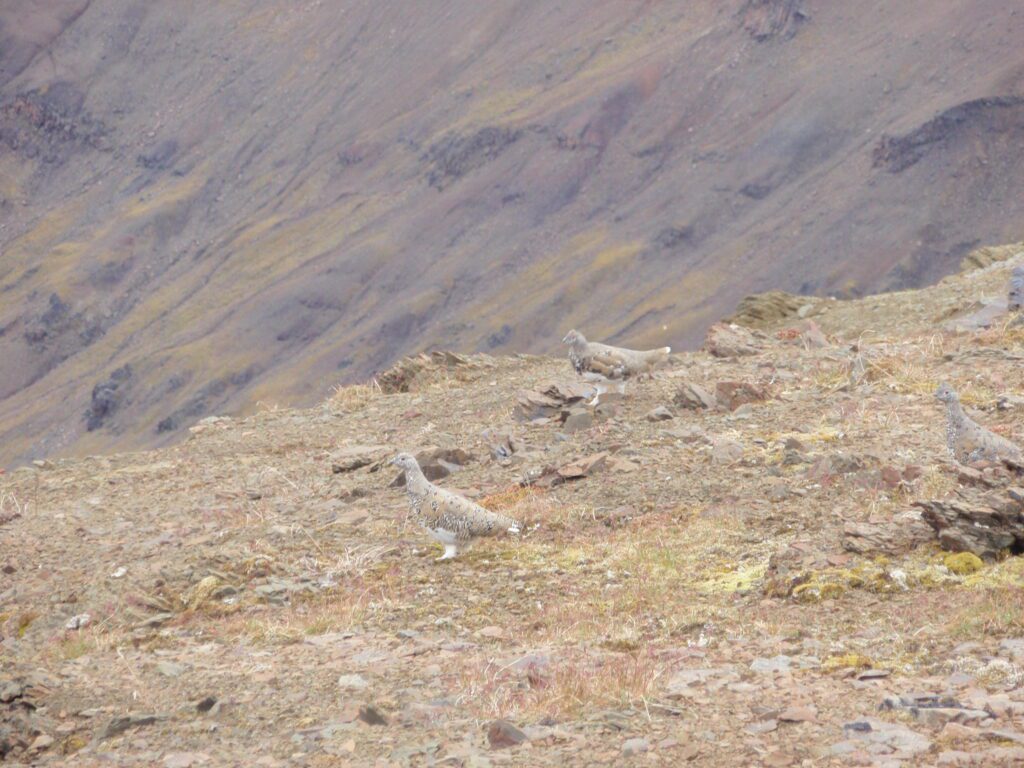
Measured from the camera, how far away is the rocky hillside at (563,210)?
140 meters

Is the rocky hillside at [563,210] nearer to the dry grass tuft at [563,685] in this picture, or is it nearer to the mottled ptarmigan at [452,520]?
the mottled ptarmigan at [452,520]

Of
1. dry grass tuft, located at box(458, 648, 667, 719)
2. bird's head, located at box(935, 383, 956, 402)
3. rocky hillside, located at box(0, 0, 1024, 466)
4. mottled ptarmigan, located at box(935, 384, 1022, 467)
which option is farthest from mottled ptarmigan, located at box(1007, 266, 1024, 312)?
rocky hillside, located at box(0, 0, 1024, 466)

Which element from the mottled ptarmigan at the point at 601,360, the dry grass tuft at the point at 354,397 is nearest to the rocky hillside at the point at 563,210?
the dry grass tuft at the point at 354,397

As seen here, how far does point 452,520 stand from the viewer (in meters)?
14.4

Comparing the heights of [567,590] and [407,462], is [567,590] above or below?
below

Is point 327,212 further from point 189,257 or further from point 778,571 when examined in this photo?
point 778,571

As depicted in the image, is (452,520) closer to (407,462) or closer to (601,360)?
(407,462)

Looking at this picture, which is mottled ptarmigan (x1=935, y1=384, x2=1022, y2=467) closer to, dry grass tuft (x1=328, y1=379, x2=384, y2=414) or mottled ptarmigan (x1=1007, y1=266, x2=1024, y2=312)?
mottled ptarmigan (x1=1007, y1=266, x2=1024, y2=312)

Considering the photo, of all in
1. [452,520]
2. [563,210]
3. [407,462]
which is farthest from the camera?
[563,210]

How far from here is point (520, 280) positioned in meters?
161

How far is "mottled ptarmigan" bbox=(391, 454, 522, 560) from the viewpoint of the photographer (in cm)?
1445

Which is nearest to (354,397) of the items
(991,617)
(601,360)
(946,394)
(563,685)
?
(601,360)

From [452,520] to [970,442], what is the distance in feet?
17.5

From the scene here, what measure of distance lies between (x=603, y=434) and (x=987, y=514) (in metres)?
7.06
